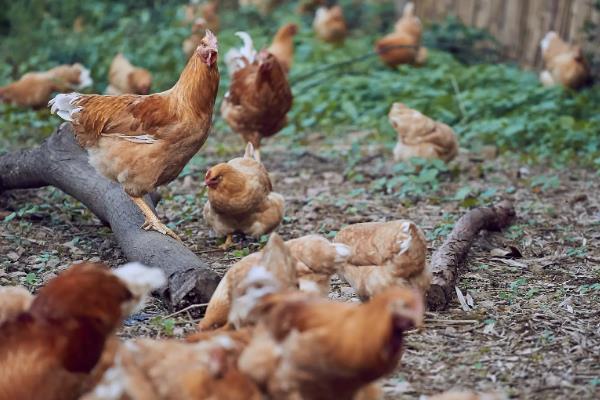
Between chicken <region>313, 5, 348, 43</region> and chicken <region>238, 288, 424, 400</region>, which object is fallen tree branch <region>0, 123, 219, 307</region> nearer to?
chicken <region>238, 288, 424, 400</region>

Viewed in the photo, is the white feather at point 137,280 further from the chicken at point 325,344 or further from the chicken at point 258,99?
the chicken at point 258,99

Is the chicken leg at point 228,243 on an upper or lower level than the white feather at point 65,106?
lower

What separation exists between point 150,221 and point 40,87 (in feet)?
16.5

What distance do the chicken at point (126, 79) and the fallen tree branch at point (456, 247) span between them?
5454 mm

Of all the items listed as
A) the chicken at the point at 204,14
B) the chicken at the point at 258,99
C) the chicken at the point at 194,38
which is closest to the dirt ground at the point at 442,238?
the chicken at the point at 258,99

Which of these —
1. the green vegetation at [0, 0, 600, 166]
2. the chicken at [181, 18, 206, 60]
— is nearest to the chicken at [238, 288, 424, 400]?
the green vegetation at [0, 0, 600, 166]

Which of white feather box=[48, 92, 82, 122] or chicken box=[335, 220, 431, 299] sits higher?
white feather box=[48, 92, 82, 122]

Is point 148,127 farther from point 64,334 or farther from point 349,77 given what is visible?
point 349,77

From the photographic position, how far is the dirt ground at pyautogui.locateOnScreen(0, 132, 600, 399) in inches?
165

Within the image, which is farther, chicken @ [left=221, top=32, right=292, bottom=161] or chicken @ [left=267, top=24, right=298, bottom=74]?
chicken @ [left=267, top=24, right=298, bottom=74]

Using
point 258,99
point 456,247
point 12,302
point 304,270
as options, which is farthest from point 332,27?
point 12,302

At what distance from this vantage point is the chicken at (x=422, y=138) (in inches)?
326

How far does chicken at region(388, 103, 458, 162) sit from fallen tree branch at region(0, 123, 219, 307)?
2.84 m

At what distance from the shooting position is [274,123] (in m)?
8.63
